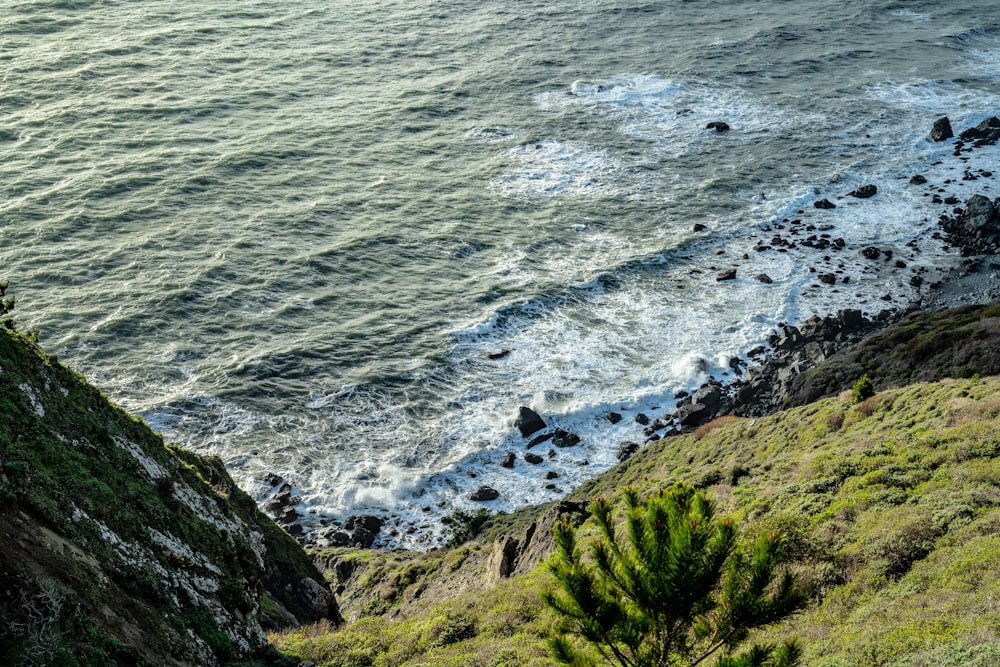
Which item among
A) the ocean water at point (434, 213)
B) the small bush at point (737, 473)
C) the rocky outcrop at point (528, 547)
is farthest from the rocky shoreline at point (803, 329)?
the small bush at point (737, 473)

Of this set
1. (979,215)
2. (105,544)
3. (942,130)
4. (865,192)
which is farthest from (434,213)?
(105,544)

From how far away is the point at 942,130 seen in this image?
5628 cm

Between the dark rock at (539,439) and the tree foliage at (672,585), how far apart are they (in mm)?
23169

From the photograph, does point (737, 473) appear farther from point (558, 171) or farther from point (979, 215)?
point (558, 171)

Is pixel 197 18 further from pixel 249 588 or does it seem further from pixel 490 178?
pixel 249 588

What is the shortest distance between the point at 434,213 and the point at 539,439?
22.3m

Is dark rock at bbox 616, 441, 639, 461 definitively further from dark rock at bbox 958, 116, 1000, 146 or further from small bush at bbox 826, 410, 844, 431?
dark rock at bbox 958, 116, 1000, 146

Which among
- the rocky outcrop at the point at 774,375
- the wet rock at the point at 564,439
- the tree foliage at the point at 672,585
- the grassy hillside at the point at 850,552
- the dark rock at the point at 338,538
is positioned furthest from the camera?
the wet rock at the point at 564,439

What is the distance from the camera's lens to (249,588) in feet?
54.5

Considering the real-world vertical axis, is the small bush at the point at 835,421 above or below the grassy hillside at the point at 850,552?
below

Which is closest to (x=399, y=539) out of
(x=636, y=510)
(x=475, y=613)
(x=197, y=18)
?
(x=475, y=613)

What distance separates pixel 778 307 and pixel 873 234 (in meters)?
10.7

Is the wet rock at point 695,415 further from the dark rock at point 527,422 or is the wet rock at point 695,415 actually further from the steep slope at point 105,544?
the steep slope at point 105,544

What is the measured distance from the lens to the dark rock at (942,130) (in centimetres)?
5628
